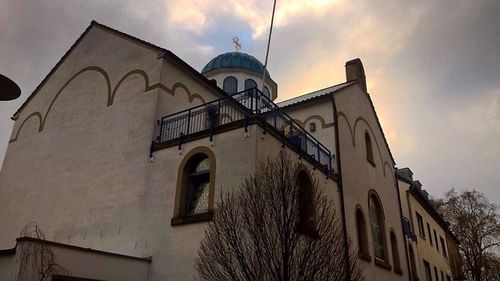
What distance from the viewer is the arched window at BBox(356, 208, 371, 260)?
17.3 meters

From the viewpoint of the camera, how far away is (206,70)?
105 feet

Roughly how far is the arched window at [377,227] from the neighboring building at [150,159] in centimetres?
6

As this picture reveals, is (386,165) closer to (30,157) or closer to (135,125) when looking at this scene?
(135,125)

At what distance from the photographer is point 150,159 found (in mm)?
13930

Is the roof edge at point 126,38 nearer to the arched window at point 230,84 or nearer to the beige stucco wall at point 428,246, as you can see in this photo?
the arched window at point 230,84

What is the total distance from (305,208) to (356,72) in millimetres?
14726

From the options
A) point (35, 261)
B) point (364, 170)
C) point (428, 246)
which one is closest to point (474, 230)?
point (428, 246)

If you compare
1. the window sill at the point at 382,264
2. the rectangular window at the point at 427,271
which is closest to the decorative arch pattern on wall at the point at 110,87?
the window sill at the point at 382,264

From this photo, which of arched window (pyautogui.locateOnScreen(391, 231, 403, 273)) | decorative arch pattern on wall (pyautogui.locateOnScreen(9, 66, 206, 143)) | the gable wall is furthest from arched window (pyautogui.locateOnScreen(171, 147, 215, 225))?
arched window (pyautogui.locateOnScreen(391, 231, 403, 273))

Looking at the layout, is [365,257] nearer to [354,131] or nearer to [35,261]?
[354,131]

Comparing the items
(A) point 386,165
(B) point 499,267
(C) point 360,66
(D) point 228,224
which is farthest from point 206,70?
(B) point 499,267

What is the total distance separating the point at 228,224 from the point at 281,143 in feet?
13.5

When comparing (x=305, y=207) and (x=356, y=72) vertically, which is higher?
(x=356, y=72)

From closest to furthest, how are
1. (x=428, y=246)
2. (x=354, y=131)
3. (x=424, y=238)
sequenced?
(x=354, y=131)
(x=424, y=238)
(x=428, y=246)
